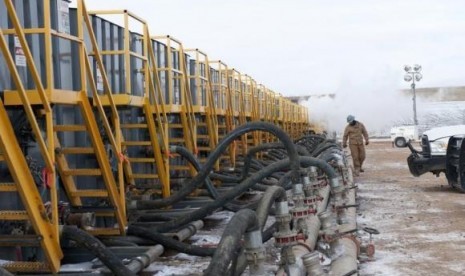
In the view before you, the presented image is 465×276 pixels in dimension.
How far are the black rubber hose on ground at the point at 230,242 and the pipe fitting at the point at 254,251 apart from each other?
0.23 ft

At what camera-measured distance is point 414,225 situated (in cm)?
848

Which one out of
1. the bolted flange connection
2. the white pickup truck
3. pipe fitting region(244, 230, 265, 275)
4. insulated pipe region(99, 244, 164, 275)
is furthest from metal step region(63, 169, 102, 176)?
the white pickup truck

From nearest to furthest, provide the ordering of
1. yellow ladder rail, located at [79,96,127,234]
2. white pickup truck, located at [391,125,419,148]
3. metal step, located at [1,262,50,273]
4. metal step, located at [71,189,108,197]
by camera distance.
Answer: metal step, located at [1,262,50,273], yellow ladder rail, located at [79,96,127,234], metal step, located at [71,189,108,197], white pickup truck, located at [391,125,419,148]

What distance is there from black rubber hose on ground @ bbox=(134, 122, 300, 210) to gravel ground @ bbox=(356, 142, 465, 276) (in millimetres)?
1305

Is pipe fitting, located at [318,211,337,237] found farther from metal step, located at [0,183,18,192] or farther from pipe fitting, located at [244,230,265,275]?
metal step, located at [0,183,18,192]

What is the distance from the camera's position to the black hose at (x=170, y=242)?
233 inches

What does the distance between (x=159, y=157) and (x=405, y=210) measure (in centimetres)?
448

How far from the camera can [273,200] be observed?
420cm

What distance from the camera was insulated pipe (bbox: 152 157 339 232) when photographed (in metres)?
6.42

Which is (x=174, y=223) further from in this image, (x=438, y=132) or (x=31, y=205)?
(x=438, y=132)

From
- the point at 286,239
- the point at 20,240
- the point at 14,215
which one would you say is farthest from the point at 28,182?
the point at 286,239

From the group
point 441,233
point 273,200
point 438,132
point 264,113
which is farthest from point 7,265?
point 264,113

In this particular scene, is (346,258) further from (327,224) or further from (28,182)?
(28,182)

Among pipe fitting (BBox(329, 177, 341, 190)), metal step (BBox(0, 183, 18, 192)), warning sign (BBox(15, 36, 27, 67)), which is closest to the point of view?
metal step (BBox(0, 183, 18, 192))
